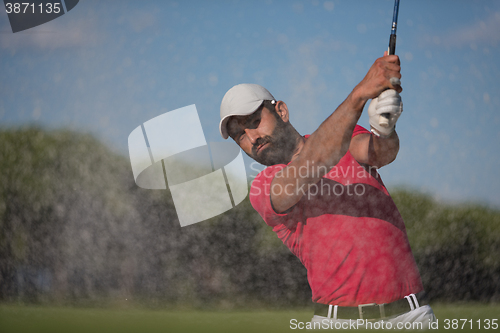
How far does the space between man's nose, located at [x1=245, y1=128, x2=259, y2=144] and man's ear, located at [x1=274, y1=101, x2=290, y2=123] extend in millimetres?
81

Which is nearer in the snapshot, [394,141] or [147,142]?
[394,141]

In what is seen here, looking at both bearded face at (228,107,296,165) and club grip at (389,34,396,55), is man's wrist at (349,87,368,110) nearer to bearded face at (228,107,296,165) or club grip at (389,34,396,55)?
club grip at (389,34,396,55)

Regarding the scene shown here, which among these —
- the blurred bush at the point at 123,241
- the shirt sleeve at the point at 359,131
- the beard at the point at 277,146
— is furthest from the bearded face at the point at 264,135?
the blurred bush at the point at 123,241

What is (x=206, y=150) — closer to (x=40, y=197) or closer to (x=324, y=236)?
(x=324, y=236)

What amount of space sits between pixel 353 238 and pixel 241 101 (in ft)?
1.26

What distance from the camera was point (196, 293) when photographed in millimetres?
1897

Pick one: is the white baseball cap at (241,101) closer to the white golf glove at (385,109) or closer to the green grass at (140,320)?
the white golf glove at (385,109)

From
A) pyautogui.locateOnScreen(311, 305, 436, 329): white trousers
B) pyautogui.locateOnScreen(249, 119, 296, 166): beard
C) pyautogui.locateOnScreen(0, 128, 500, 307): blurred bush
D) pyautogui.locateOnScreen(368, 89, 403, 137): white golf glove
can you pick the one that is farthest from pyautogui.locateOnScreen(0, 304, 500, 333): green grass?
pyautogui.locateOnScreen(368, 89, 403, 137): white golf glove

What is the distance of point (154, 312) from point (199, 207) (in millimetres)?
578

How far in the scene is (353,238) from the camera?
2.58 ft

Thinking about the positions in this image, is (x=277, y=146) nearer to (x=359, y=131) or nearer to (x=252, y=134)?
(x=252, y=134)

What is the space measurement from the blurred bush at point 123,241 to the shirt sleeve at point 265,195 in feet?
3.55

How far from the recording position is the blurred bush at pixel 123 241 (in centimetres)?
172

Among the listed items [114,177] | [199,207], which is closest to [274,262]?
[199,207]
